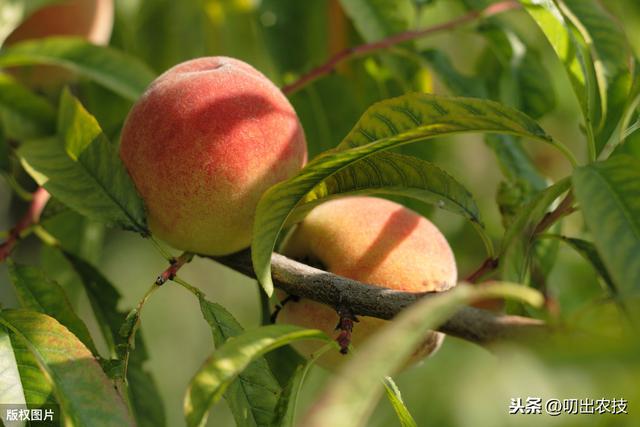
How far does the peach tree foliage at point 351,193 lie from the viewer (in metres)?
0.85

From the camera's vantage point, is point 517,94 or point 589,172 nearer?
point 589,172

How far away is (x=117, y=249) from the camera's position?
3457 mm

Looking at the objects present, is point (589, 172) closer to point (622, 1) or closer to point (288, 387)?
point (288, 387)

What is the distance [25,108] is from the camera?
5.67ft

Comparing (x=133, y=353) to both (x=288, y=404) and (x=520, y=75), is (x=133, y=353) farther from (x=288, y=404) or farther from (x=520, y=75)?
(x=520, y=75)

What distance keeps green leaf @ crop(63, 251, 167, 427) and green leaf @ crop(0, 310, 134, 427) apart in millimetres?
437

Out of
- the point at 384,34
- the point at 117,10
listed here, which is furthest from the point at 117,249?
the point at 384,34

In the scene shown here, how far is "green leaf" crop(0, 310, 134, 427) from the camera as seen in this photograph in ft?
3.11

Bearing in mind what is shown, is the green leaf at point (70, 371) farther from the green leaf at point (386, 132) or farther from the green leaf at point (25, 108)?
the green leaf at point (25, 108)

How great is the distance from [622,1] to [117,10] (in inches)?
51.3

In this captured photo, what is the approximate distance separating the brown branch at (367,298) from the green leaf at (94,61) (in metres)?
0.57

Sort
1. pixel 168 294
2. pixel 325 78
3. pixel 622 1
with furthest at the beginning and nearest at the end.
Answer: pixel 168 294 < pixel 622 1 < pixel 325 78

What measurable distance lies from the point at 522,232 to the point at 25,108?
1125mm

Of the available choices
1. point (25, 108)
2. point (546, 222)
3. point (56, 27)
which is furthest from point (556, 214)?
point (56, 27)
